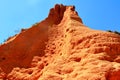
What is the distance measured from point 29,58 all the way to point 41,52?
31.3 inches

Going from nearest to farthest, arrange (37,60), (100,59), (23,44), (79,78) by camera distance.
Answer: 1. (79,78)
2. (100,59)
3. (37,60)
4. (23,44)

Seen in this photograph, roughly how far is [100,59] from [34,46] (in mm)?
5783

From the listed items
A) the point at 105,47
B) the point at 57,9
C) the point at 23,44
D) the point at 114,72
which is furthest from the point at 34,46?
the point at 114,72

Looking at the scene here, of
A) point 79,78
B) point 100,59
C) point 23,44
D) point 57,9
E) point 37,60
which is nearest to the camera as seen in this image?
point 79,78

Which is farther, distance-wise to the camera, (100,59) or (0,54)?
(0,54)

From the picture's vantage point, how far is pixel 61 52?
20047 mm

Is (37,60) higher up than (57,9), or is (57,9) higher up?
(57,9)

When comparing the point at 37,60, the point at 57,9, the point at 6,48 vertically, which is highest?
the point at 57,9

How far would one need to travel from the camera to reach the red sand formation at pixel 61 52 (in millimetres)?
17078

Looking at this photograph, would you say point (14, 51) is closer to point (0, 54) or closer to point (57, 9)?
point (0, 54)

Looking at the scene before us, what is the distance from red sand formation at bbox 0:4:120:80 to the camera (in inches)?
672

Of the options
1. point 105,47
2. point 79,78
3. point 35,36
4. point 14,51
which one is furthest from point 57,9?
point 79,78

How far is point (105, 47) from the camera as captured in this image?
716 inches

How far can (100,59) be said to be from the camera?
17.5m
